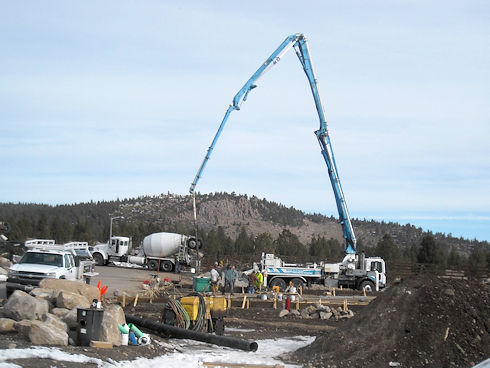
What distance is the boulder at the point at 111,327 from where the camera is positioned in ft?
42.4

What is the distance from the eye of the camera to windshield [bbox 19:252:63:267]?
2180cm

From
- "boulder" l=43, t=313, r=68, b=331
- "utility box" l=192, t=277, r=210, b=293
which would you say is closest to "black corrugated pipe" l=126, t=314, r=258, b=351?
"boulder" l=43, t=313, r=68, b=331

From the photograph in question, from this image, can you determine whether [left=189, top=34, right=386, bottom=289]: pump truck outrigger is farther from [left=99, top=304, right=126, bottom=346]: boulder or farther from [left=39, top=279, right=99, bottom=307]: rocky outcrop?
[left=99, top=304, right=126, bottom=346]: boulder

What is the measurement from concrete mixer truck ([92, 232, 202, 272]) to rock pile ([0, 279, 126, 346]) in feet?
114

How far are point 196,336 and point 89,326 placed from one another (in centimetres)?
343

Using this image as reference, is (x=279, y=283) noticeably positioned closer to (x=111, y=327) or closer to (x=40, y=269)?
(x=40, y=269)

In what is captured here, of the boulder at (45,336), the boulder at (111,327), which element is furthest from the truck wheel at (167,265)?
the boulder at (45,336)

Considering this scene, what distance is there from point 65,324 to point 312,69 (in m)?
25.6

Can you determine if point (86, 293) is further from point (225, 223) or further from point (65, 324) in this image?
point (225, 223)

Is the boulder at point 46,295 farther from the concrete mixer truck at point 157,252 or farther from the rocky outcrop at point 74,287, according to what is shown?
the concrete mixer truck at point 157,252

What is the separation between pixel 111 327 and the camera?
1306cm

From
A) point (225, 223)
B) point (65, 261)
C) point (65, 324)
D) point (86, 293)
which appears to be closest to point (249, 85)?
point (65, 261)

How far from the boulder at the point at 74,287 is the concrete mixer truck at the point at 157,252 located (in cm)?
3259

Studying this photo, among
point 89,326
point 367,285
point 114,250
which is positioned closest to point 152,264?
point 114,250
